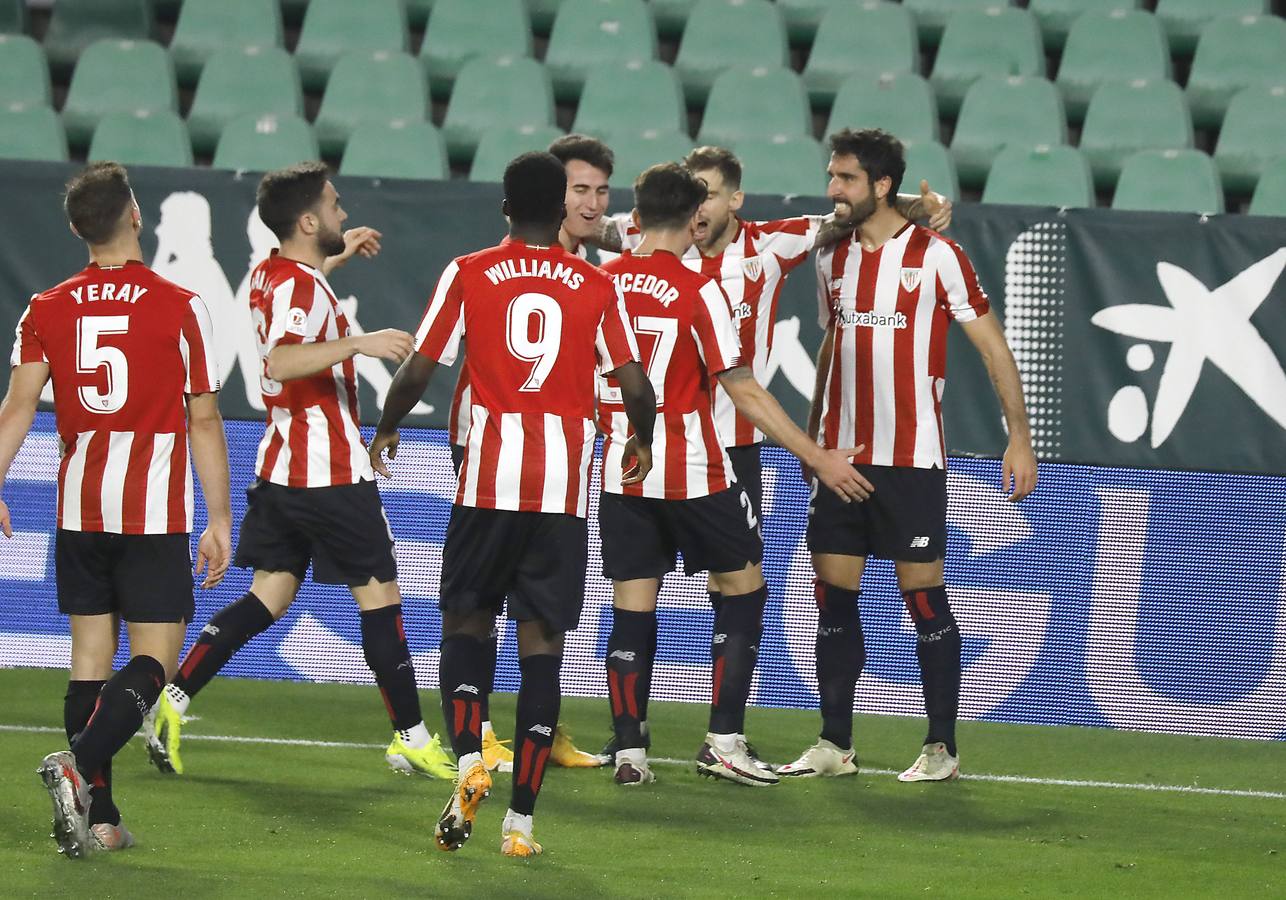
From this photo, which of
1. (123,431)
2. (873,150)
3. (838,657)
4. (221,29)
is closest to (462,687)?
(123,431)

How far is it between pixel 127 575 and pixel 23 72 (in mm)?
6038

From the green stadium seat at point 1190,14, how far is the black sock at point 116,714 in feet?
25.4

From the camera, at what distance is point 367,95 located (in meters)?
9.73

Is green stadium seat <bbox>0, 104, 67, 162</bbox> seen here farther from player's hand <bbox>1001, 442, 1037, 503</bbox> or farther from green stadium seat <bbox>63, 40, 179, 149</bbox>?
player's hand <bbox>1001, 442, 1037, 503</bbox>

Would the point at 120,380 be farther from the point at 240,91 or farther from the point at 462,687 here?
the point at 240,91

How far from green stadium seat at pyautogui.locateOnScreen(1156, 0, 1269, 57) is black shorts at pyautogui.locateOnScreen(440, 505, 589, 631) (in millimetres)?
6975

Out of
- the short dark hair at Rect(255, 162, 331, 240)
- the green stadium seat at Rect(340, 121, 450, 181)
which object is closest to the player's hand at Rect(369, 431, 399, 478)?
the short dark hair at Rect(255, 162, 331, 240)

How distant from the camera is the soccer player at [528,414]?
4535 millimetres

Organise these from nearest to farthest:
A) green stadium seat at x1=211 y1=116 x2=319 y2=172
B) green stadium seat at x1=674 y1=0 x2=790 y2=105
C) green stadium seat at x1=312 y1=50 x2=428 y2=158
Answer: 1. green stadium seat at x1=211 y1=116 x2=319 y2=172
2. green stadium seat at x1=312 y1=50 x2=428 y2=158
3. green stadium seat at x1=674 y1=0 x2=790 y2=105

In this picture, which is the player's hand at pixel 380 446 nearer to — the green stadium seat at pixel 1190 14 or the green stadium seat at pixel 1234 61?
the green stadium seat at pixel 1234 61

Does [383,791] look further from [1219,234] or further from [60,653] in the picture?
[1219,234]

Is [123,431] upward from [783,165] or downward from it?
downward

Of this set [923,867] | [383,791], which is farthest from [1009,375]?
[383,791]

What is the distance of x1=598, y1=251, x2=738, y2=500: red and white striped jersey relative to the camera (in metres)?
5.57
